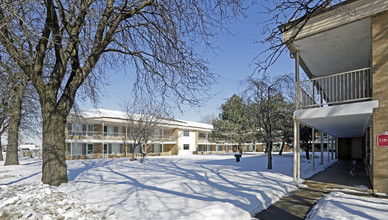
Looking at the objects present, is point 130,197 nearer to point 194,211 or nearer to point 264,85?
point 194,211

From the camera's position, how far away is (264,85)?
14.8m

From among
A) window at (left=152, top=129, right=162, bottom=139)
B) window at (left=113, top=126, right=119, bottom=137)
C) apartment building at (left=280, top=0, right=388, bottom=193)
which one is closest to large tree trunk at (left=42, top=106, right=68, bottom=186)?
apartment building at (left=280, top=0, right=388, bottom=193)

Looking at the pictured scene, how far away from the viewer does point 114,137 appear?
32.7 metres

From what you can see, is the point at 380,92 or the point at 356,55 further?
the point at 356,55

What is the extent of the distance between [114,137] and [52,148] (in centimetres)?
2575

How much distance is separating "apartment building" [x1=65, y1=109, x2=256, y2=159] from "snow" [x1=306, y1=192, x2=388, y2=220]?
1975 cm

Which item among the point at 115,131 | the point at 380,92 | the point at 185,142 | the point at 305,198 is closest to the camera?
the point at 305,198

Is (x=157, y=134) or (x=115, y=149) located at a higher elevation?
(x=157, y=134)

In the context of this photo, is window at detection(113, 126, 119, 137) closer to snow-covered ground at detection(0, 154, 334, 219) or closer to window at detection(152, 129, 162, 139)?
window at detection(152, 129, 162, 139)

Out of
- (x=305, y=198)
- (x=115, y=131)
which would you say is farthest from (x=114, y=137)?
(x=305, y=198)

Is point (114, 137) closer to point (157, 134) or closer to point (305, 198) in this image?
point (157, 134)

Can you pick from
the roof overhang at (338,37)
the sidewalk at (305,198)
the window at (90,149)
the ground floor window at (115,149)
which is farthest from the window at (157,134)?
the sidewalk at (305,198)

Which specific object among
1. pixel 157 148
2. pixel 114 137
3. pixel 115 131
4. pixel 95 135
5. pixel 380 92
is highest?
pixel 380 92

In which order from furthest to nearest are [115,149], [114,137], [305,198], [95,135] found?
[115,149] < [114,137] < [95,135] < [305,198]
